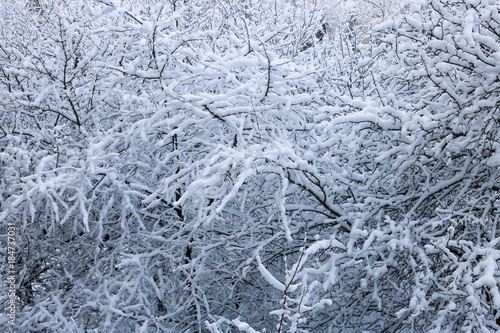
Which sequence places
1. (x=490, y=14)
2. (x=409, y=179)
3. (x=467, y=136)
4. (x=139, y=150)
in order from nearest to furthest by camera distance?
(x=490, y=14)
(x=467, y=136)
(x=409, y=179)
(x=139, y=150)

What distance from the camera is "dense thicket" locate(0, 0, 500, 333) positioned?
349cm

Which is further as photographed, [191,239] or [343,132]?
[191,239]

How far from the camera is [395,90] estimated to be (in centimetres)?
532

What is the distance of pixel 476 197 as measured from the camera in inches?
154

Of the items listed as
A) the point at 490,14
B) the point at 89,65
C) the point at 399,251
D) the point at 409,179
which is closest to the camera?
the point at 490,14

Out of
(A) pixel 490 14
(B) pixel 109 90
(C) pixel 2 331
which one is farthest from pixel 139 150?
(A) pixel 490 14

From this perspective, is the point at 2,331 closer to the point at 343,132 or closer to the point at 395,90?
the point at 343,132

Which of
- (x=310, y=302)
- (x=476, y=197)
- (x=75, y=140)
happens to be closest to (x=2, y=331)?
(x=75, y=140)

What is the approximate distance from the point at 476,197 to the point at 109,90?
3.78 metres

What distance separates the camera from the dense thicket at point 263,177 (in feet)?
11.5

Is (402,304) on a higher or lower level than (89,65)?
lower

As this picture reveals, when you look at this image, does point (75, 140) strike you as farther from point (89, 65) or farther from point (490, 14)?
point (490, 14)

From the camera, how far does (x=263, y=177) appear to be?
4.38 metres

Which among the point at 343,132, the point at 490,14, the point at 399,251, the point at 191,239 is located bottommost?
the point at 191,239
